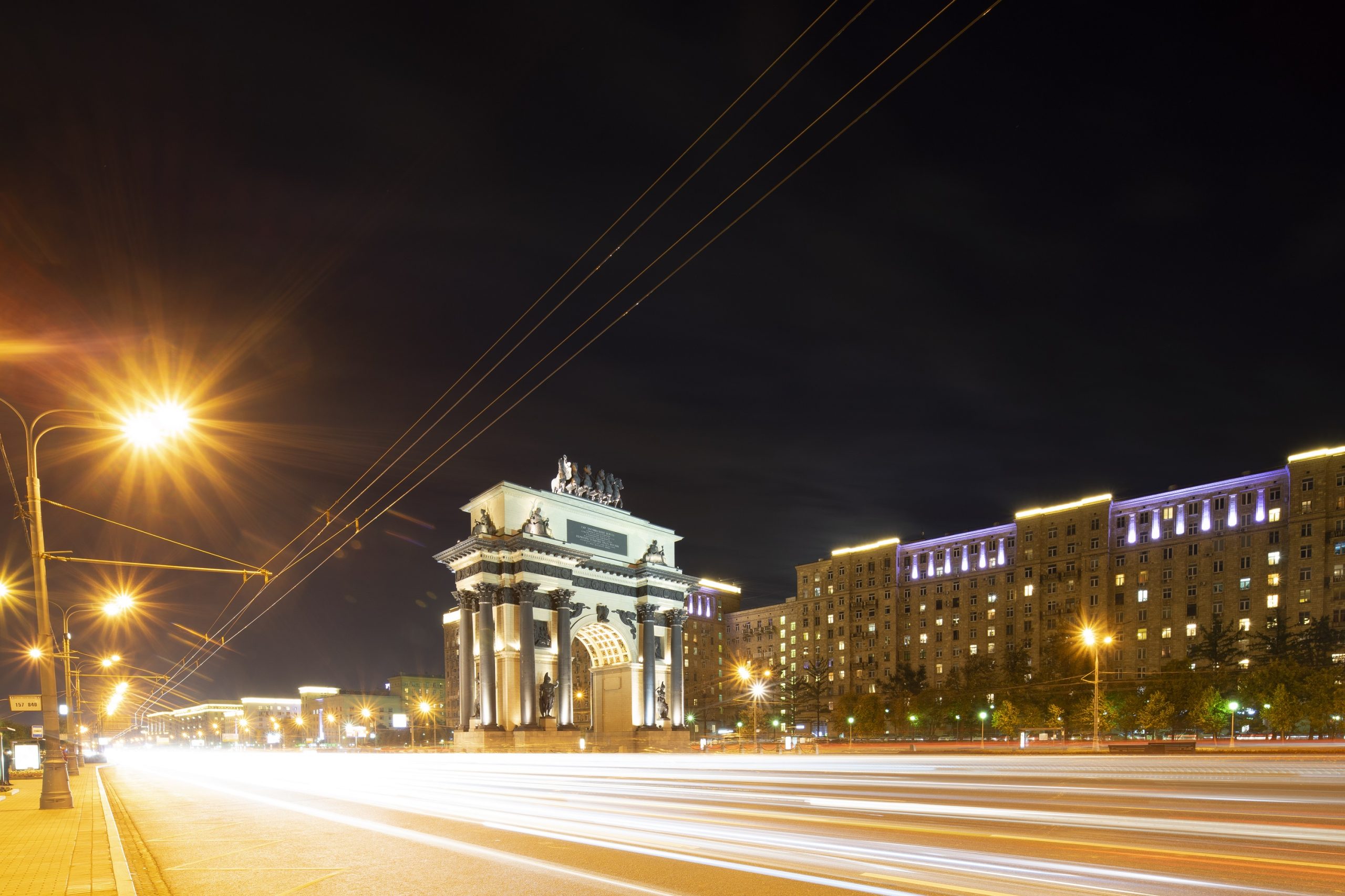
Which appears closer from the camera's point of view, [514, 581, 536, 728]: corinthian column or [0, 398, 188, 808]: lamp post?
[0, 398, 188, 808]: lamp post

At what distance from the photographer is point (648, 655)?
222ft

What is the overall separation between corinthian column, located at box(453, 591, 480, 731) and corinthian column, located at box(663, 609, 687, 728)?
15311mm

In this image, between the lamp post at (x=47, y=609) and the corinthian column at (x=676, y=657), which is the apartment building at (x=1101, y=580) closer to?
the corinthian column at (x=676, y=657)

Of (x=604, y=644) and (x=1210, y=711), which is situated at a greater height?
(x=604, y=644)

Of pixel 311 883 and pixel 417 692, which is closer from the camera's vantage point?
pixel 311 883

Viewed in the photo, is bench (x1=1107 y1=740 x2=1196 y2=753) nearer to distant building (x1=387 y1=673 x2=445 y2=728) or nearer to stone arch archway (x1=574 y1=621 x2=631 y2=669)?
stone arch archway (x1=574 y1=621 x2=631 y2=669)

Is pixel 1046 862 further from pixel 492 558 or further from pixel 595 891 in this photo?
pixel 492 558

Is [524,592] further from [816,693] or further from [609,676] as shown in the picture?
[816,693]

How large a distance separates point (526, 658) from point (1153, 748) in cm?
3464

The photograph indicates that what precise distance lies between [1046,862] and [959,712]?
94.4 m

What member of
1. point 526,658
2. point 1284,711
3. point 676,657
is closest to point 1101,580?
point 1284,711

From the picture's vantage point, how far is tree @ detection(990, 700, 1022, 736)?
293ft

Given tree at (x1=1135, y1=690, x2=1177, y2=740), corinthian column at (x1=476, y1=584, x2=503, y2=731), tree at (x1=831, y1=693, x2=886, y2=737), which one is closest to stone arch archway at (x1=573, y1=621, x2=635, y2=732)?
corinthian column at (x1=476, y1=584, x2=503, y2=731)

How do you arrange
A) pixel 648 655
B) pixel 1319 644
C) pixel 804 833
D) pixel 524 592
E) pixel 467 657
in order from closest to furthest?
pixel 804 833, pixel 524 592, pixel 467 657, pixel 648 655, pixel 1319 644
